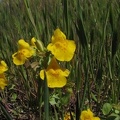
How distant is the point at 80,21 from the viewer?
0.91 metres

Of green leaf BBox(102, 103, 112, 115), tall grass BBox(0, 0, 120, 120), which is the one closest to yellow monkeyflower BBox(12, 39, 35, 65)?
tall grass BBox(0, 0, 120, 120)

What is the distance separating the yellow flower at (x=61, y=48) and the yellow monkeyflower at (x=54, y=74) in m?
0.02

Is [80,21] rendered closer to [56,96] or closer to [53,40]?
[53,40]

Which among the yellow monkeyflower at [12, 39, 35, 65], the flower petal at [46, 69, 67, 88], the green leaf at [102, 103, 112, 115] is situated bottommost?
the green leaf at [102, 103, 112, 115]

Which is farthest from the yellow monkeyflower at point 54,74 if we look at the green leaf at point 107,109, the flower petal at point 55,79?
the green leaf at point 107,109

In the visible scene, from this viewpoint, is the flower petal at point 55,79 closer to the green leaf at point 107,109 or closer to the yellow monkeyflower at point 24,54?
the yellow monkeyflower at point 24,54

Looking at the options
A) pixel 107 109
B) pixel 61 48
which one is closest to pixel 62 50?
pixel 61 48

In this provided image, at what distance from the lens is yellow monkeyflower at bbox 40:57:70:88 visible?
754 millimetres

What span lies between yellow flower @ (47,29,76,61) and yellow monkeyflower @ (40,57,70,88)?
0.7 inches

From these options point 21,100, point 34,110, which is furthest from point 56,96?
point 21,100

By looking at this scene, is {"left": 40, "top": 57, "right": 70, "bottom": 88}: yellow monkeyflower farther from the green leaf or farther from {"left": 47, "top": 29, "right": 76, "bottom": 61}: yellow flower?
the green leaf

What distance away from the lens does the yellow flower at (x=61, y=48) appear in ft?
2.52

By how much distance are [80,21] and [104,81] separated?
20.2 inches

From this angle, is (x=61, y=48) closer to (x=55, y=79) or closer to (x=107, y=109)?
(x=55, y=79)
